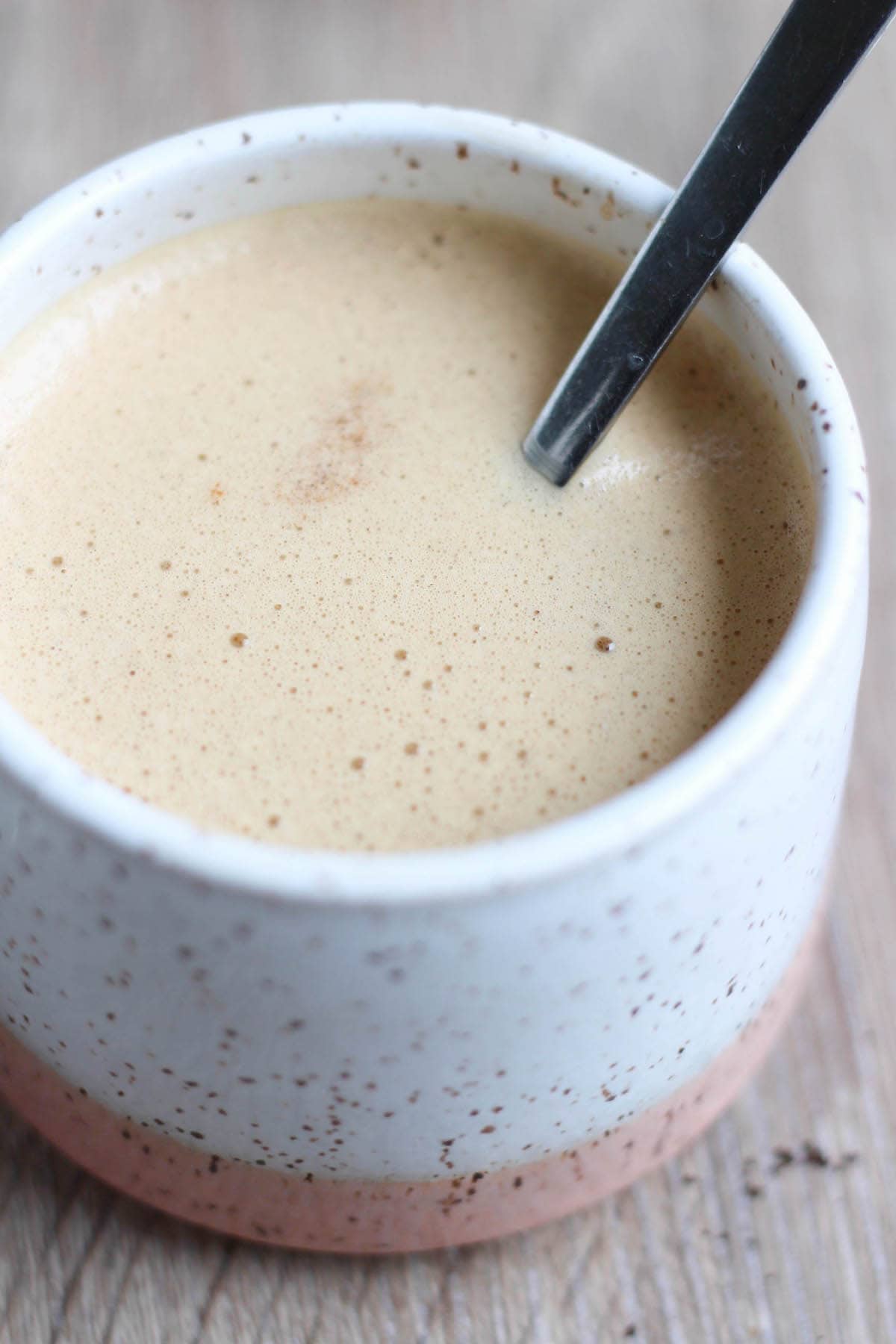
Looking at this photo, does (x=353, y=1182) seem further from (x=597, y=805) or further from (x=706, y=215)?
(x=706, y=215)

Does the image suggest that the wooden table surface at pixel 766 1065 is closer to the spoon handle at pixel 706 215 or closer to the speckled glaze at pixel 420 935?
the speckled glaze at pixel 420 935

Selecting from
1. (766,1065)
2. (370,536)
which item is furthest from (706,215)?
(766,1065)

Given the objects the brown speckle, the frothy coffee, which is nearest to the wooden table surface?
the brown speckle

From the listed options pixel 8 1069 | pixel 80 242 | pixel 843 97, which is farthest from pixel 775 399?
pixel 843 97

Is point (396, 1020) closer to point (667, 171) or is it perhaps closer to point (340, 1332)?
point (340, 1332)

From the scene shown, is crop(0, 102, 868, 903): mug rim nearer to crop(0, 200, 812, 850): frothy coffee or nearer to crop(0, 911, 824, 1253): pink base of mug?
crop(0, 200, 812, 850): frothy coffee

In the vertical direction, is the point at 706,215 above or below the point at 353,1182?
above
